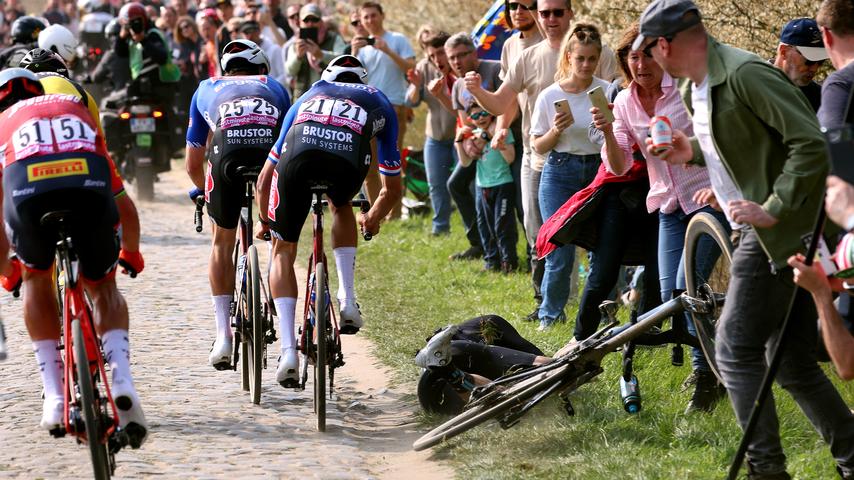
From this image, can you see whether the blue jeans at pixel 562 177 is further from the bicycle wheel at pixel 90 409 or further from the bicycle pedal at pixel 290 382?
the bicycle wheel at pixel 90 409

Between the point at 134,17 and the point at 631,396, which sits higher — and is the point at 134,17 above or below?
above

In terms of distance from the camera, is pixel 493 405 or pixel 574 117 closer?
pixel 493 405

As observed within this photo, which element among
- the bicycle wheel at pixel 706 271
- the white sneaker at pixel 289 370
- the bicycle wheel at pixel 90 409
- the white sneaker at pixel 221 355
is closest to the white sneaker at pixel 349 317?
the white sneaker at pixel 289 370

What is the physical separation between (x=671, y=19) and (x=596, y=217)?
8.89 ft

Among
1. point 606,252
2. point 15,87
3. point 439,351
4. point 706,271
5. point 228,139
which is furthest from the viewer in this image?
point 228,139

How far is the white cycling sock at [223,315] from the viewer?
8641mm

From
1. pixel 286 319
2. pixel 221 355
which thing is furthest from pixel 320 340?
→ pixel 221 355

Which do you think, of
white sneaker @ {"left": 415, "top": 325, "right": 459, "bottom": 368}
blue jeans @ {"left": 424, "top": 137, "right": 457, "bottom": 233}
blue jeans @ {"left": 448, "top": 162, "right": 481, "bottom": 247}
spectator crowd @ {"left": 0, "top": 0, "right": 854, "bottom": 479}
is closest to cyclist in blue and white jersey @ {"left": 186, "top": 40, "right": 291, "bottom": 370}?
spectator crowd @ {"left": 0, "top": 0, "right": 854, "bottom": 479}

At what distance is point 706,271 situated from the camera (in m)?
6.78

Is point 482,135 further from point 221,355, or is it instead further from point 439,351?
point 439,351

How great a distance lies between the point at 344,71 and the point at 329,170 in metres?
0.65

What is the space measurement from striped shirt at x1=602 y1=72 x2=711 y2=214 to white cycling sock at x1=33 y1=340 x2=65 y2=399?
3.31 metres

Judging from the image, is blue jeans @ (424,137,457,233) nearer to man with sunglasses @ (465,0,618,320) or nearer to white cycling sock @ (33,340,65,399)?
man with sunglasses @ (465,0,618,320)

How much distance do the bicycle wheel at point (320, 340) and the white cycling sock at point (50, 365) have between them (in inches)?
58.5
